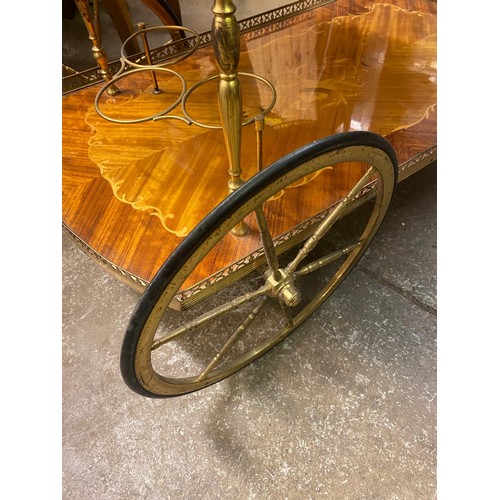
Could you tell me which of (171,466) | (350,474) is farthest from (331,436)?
(171,466)

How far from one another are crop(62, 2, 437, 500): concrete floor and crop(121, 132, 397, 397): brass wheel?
87 mm

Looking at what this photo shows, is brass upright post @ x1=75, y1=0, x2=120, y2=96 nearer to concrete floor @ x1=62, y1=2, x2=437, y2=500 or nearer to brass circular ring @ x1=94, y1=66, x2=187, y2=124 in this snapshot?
brass circular ring @ x1=94, y1=66, x2=187, y2=124

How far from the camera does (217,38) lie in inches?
24.5

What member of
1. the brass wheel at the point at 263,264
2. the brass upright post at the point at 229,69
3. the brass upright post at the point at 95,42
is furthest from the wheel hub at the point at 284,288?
the brass upright post at the point at 95,42

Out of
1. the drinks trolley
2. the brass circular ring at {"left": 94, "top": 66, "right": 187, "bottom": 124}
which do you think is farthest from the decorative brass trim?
the brass circular ring at {"left": 94, "top": 66, "right": 187, "bottom": 124}

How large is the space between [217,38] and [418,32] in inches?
41.2

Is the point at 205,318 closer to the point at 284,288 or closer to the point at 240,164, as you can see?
the point at 284,288

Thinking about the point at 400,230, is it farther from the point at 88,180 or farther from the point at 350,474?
the point at 88,180

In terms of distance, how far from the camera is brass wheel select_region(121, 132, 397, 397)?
0.59 m

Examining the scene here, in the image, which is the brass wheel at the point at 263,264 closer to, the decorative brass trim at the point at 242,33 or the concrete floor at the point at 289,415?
the concrete floor at the point at 289,415

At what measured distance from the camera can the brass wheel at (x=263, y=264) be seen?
0.59m

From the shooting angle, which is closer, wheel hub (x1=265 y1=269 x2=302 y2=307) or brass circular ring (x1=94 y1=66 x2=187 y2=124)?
wheel hub (x1=265 y1=269 x2=302 y2=307)

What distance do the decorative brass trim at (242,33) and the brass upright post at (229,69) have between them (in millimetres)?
708

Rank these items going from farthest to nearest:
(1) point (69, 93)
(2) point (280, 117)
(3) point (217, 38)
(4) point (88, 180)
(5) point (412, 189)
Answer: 1. (5) point (412, 189)
2. (1) point (69, 93)
3. (2) point (280, 117)
4. (4) point (88, 180)
5. (3) point (217, 38)
